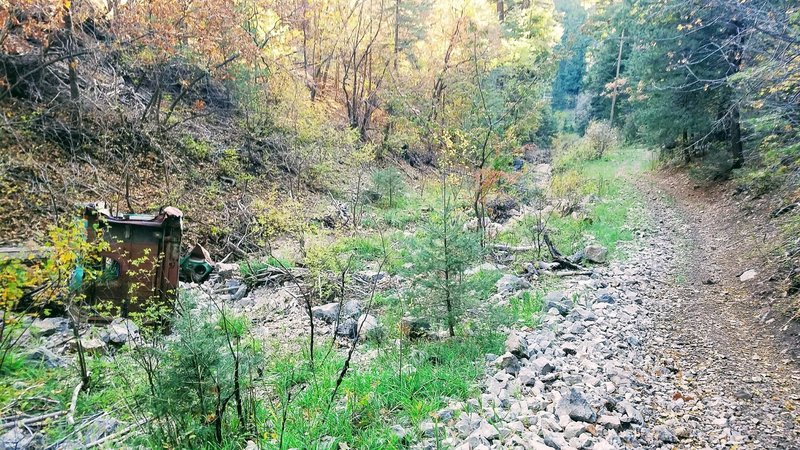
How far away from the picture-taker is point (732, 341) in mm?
4496

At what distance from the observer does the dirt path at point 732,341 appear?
322 centimetres

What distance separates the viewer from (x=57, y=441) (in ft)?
10.4

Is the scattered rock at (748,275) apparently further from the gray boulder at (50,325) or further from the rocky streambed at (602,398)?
the gray boulder at (50,325)

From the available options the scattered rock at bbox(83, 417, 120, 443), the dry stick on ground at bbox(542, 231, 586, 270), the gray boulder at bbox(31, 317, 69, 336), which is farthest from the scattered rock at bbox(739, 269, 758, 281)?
the gray boulder at bbox(31, 317, 69, 336)

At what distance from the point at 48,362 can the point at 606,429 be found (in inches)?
205

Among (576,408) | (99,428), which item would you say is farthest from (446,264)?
(99,428)

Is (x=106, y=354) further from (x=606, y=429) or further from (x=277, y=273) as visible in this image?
(x=606, y=429)

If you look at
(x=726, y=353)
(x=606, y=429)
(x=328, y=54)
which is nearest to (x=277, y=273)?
(x=606, y=429)

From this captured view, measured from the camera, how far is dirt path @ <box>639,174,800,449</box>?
3218mm

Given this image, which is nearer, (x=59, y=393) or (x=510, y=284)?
(x=59, y=393)

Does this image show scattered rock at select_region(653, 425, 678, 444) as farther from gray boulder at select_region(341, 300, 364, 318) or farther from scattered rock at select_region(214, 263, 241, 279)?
scattered rock at select_region(214, 263, 241, 279)

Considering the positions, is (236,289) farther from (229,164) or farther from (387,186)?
(387,186)

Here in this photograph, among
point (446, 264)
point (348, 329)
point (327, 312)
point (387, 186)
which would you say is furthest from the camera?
point (387, 186)

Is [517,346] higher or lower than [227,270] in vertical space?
lower
